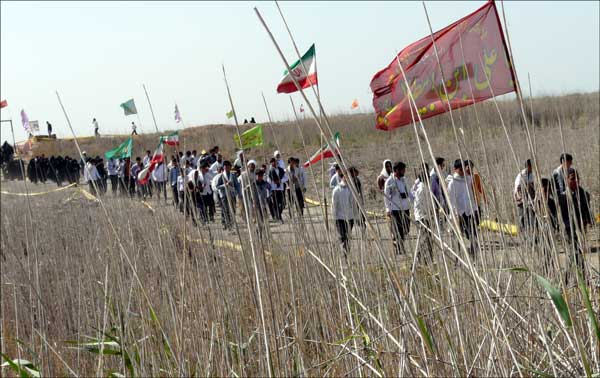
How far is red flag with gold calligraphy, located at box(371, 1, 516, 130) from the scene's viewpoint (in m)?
4.87

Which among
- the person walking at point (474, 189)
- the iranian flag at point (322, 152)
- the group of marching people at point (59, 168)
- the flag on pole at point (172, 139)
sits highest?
the group of marching people at point (59, 168)

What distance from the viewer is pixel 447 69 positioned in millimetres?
5277

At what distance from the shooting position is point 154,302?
4.01 metres

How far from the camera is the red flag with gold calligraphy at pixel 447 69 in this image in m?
4.87

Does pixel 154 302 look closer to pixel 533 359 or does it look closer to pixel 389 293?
pixel 389 293

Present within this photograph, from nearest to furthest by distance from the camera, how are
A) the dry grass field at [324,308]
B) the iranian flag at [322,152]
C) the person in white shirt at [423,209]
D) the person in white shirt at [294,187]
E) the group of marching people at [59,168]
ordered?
the iranian flag at [322,152] → the dry grass field at [324,308] → the person in white shirt at [423,209] → the person in white shirt at [294,187] → the group of marching people at [59,168]

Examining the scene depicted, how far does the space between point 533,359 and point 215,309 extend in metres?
1.44

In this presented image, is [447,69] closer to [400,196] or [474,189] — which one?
[400,196]

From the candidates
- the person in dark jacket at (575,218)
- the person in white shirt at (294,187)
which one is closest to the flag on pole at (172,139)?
the person in white shirt at (294,187)

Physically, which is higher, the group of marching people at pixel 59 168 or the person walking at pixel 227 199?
the group of marching people at pixel 59 168

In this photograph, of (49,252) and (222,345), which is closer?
(222,345)

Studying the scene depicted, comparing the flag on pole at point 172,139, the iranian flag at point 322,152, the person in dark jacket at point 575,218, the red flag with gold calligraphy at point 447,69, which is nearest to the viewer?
the iranian flag at point 322,152

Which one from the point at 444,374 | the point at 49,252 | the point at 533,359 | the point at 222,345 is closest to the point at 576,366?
the point at 533,359

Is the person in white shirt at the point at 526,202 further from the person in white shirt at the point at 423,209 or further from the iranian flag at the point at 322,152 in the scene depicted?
the iranian flag at the point at 322,152
